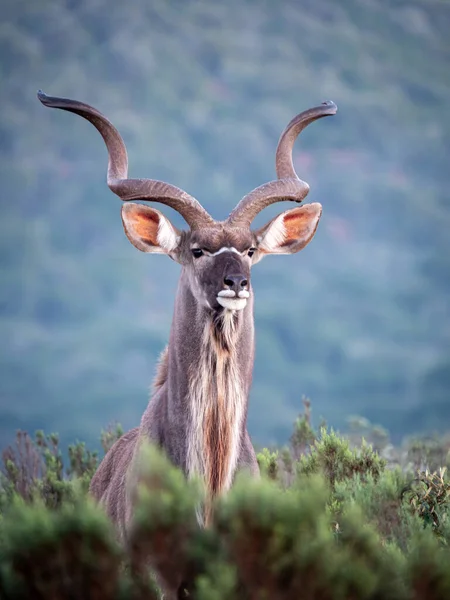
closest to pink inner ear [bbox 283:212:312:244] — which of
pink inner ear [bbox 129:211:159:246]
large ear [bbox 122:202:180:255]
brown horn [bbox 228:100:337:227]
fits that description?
brown horn [bbox 228:100:337:227]

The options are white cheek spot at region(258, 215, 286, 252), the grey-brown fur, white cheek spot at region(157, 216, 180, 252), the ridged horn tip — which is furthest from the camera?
the ridged horn tip

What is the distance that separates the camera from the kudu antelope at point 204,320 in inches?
256

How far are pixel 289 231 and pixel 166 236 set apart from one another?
3.58 feet

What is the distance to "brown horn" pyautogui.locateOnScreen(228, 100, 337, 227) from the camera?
7098 millimetres

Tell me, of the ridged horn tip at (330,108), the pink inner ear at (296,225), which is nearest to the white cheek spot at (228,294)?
the pink inner ear at (296,225)

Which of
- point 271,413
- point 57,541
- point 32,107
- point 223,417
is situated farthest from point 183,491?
point 32,107

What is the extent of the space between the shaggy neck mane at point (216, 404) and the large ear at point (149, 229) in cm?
94

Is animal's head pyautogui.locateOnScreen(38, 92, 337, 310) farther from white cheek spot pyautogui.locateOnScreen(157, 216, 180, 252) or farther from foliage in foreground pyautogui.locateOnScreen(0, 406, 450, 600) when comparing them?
foliage in foreground pyautogui.locateOnScreen(0, 406, 450, 600)

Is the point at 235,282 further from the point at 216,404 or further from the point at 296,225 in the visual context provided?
the point at 296,225

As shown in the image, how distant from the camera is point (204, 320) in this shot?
6.65 m

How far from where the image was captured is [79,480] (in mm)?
10000

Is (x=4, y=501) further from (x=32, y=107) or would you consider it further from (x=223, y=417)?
(x=32, y=107)

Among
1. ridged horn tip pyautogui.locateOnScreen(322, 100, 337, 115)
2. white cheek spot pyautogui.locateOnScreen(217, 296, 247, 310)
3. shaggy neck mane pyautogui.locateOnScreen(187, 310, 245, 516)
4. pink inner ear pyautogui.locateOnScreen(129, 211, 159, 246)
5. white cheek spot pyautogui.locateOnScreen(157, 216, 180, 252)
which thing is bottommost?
shaggy neck mane pyautogui.locateOnScreen(187, 310, 245, 516)

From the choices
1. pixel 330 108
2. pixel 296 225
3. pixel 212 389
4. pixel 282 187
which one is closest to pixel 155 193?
pixel 282 187
